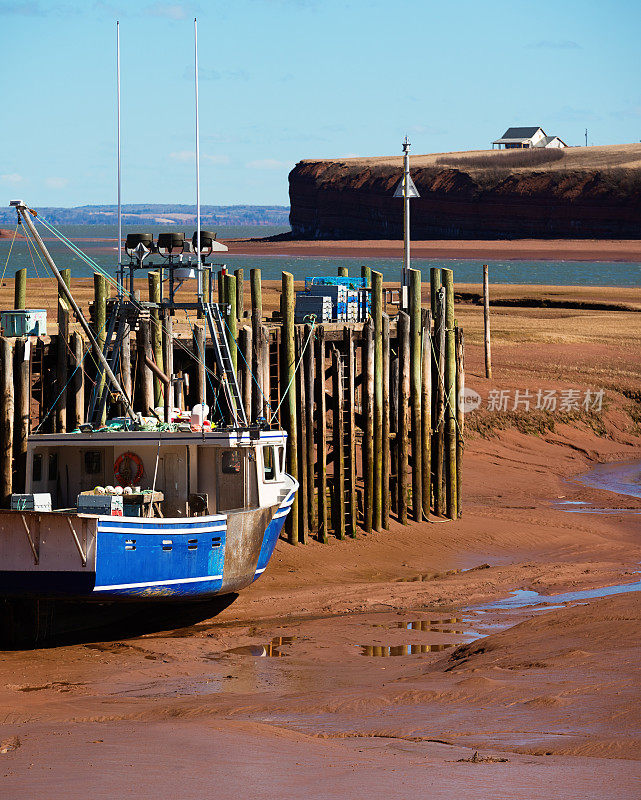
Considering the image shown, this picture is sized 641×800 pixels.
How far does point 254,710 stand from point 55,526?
4901 mm

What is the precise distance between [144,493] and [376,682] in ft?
18.6

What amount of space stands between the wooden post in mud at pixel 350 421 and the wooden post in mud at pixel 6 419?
7367 mm

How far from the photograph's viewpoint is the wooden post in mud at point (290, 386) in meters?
23.0

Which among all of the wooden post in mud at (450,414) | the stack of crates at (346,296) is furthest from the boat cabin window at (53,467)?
the wooden post in mud at (450,414)

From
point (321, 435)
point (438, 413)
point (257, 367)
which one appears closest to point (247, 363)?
point (257, 367)

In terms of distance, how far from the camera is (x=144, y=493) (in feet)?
60.9

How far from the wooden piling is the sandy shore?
424 feet

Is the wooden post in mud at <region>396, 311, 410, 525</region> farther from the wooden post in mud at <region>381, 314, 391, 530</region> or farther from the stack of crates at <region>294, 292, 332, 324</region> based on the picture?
the stack of crates at <region>294, 292, 332, 324</region>

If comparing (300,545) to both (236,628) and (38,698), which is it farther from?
(38,698)

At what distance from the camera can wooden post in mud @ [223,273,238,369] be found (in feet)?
73.6

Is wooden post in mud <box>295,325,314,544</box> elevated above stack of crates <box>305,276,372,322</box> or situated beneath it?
situated beneath

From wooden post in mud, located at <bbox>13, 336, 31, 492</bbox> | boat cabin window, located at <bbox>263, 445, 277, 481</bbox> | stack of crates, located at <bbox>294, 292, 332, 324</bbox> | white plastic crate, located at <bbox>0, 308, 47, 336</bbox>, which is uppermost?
stack of crates, located at <bbox>294, 292, 332, 324</bbox>

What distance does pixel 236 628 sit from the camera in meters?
18.6

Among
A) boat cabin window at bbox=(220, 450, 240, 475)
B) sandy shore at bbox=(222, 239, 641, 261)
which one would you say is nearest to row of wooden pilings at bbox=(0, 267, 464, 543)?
boat cabin window at bbox=(220, 450, 240, 475)
